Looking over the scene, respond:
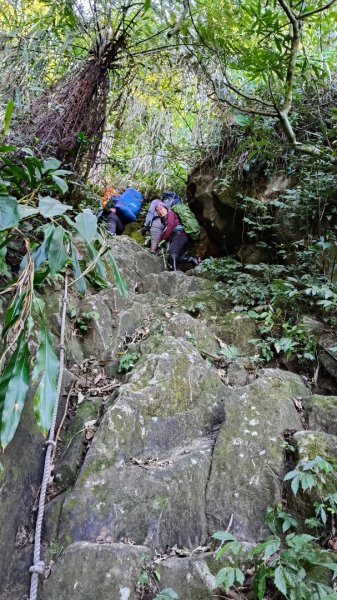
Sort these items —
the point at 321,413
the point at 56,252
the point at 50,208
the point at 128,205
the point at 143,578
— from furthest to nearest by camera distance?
the point at 128,205, the point at 321,413, the point at 143,578, the point at 56,252, the point at 50,208

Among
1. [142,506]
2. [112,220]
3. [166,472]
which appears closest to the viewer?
[142,506]

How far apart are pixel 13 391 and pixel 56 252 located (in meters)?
0.61

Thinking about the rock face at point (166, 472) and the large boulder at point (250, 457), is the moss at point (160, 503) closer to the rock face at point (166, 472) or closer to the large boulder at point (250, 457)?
the rock face at point (166, 472)

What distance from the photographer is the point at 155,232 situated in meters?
7.28

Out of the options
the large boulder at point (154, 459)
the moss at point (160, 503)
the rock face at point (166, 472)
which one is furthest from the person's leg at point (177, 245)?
the moss at point (160, 503)

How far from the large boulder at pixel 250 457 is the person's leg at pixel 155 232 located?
4593mm

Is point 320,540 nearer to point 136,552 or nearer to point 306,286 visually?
point 136,552

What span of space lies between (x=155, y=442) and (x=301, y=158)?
13.1 ft

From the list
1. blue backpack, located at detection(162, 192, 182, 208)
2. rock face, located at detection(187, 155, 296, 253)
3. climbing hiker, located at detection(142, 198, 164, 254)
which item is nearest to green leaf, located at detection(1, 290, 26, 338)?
rock face, located at detection(187, 155, 296, 253)

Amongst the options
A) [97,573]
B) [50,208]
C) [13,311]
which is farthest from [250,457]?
[50,208]

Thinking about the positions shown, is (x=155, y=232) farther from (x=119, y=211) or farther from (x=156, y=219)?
(x=119, y=211)

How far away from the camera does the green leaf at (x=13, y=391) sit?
1.55 meters

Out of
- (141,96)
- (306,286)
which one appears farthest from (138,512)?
(141,96)

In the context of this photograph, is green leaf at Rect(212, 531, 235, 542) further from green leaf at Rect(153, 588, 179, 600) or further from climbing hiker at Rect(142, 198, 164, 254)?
climbing hiker at Rect(142, 198, 164, 254)
